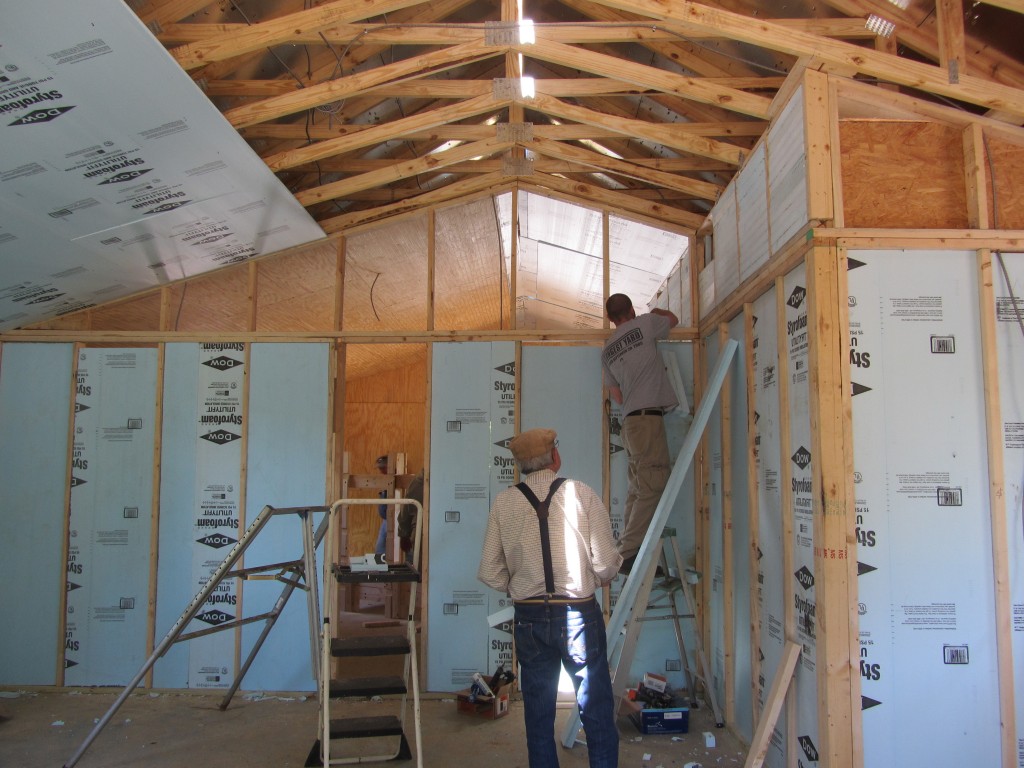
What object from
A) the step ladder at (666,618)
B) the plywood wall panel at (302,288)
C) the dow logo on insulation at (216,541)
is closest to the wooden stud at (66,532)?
the dow logo on insulation at (216,541)

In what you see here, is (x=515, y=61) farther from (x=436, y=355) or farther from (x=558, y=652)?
(x=558, y=652)

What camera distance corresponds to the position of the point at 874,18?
3.58 metres

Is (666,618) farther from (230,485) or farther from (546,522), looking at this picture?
(230,485)

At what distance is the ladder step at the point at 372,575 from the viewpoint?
3539mm

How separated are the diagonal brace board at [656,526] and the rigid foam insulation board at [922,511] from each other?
1060 millimetres

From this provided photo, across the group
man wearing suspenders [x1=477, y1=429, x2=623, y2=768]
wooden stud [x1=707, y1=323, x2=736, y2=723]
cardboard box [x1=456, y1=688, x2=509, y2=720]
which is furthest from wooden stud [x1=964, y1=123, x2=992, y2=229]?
cardboard box [x1=456, y1=688, x2=509, y2=720]

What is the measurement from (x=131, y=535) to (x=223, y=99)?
294 centimetres

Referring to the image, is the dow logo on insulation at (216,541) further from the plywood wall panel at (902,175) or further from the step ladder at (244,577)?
the plywood wall panel at (902,175)

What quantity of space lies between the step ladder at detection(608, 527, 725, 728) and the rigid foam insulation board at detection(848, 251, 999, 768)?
125 centimetres

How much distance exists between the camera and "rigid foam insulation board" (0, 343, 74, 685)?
515 cm

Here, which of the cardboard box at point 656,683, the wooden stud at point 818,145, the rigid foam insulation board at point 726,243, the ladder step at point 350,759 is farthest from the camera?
the cardboard box at point 656,683

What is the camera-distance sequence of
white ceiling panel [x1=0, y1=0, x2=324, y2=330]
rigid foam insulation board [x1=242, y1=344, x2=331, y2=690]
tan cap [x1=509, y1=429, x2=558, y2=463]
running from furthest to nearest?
rigid foam insulation board [x1=242, y1=344, x2=331, y2=690], tan cap [x1=509, y1=429, x2=558, y2=463], white ceiling panel [x1=0, y1=0, x2=324, y2=330]

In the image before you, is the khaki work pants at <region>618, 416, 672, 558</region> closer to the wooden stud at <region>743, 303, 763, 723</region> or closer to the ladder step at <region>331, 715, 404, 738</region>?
the wooden stud at <region>743, 303, 763, 723</region>

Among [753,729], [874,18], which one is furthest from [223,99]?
[753,729]
